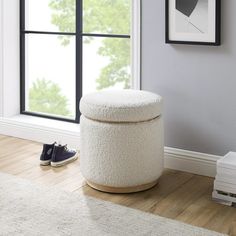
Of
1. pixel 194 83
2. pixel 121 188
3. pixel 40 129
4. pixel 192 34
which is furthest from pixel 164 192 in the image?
pixel 40 129

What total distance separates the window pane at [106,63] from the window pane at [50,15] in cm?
23

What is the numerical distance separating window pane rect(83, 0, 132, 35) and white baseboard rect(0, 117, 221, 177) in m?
0.74

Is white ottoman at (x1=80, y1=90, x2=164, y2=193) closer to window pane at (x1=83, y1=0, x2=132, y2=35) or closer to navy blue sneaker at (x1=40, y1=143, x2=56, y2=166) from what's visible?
navy blue sneaker at (x1=40, y1=143, x2=56, y2=166)

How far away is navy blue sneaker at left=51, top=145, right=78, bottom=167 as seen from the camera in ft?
10.5

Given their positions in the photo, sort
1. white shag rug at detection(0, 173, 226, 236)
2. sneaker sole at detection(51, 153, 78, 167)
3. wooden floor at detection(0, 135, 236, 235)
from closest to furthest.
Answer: white shag rug at detection(0, 173, 226, 236), wooden floor at detection(0, 135, 236, 235), sneaker sole at detection(51, 153, 78, 167)

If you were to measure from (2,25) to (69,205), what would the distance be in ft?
5.91

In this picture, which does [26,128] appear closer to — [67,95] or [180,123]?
[67,95]

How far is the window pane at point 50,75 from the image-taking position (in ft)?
12.4

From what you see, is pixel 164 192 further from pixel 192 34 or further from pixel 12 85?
pixel 12 85

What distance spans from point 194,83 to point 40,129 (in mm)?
1299

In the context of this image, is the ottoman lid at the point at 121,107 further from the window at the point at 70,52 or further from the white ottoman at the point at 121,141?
the window at the point at 70,52

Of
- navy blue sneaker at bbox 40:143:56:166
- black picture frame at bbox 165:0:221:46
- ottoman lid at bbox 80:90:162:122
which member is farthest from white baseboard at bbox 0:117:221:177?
black picture frame at bbox 165:0:221:46

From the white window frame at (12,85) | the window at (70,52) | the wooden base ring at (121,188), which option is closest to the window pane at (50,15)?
the window at (70,52)

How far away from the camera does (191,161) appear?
121 inches
